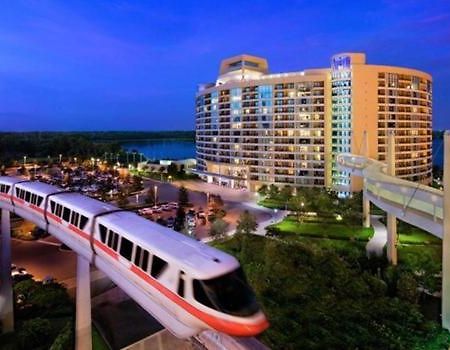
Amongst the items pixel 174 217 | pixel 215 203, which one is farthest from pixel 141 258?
pixel 215 203

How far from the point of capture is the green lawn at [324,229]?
39.8 m

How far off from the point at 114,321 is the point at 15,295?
704 cm

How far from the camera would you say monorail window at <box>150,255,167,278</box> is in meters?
11.3

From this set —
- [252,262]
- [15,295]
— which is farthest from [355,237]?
[15,295]

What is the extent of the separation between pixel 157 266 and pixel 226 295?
262 centimetres

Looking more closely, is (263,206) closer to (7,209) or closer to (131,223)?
(7,209)

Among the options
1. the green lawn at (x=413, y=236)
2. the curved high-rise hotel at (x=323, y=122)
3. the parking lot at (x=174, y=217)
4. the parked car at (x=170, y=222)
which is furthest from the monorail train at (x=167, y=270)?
the curved high-rise hotel at (x=323, y=122)

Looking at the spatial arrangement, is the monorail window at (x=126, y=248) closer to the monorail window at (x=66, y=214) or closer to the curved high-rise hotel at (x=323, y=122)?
the monorail window at (x=66, y=214)

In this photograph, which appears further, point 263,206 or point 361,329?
point 263,206

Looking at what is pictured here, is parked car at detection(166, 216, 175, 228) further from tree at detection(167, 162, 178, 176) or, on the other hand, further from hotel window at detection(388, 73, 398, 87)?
tree at detection(167, 162, 178, 176)

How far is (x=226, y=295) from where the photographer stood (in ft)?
32.3

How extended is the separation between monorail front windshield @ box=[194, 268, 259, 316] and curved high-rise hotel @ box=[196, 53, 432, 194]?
52806 millimetres

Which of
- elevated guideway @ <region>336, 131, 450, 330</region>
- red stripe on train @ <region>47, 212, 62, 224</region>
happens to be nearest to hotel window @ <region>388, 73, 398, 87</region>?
elevated guideway @ <region>336, 131, 450, 330</region>

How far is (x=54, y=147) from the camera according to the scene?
121750mm
